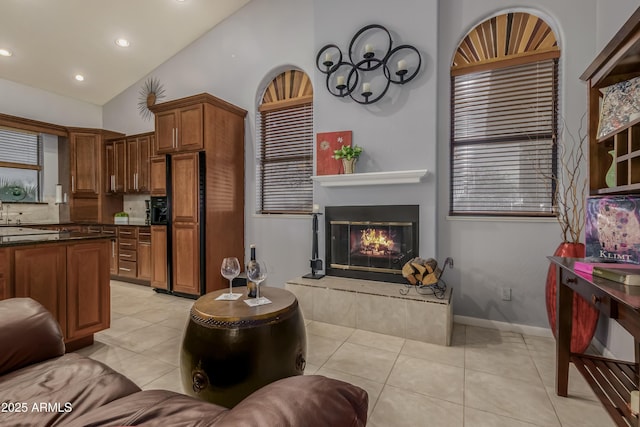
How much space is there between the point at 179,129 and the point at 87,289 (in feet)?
7.17

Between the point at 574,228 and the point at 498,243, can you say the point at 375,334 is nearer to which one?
the point at 498,243

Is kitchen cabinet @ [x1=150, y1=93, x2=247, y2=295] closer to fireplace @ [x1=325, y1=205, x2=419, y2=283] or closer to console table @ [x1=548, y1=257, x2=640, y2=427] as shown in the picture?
fireplace @ [x1=325, y1=205, x2=419, y2=283]

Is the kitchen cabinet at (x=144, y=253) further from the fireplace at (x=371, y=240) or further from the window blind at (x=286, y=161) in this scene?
the fireplace at (x=371, y=240)

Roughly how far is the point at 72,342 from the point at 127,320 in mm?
695

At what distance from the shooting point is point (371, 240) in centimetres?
324

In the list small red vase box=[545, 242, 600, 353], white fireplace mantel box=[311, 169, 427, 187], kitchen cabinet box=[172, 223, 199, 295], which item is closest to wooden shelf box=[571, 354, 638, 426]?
small red vase box=[545, 242, 600, 353]

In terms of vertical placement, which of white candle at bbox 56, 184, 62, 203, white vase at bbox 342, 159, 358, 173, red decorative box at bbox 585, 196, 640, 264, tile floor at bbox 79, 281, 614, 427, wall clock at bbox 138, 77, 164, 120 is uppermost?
wall clock at bbox 138, 77, 164, 120

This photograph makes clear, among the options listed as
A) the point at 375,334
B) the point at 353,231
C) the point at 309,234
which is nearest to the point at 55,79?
the point at 309,234

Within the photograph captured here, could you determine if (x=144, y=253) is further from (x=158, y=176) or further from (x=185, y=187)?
(x=185, y=187)

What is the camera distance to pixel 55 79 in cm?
502

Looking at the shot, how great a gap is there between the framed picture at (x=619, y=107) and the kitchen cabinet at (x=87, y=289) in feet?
11.8

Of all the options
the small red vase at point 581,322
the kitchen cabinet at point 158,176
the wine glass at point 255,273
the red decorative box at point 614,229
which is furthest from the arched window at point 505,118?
the kitchen cabinet at point 158,176

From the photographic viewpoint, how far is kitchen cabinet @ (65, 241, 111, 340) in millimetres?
2342

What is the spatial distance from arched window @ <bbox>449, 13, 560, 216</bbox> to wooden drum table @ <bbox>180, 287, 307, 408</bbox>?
7.35ft
